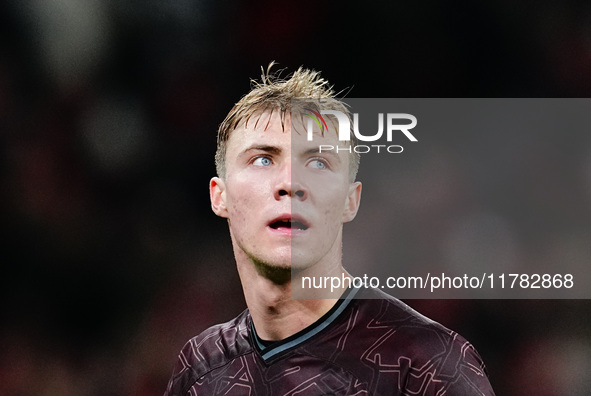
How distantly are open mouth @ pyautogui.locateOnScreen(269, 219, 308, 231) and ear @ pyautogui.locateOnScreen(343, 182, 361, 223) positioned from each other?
7.1 inches

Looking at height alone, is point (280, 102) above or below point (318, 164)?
above

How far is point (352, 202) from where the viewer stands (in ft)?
6.79

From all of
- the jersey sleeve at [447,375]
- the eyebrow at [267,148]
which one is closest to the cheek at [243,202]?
the eyebrow at [267,148]

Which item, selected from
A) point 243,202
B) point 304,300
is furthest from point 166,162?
point 304,300

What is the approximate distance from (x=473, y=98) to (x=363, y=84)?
0.36 m

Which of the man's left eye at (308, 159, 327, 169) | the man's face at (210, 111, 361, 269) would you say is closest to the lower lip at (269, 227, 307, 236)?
the man's face at (210, 111, 361, 269)

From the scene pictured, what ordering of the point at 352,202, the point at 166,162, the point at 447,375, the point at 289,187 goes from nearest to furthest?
1. the point at 447,375
2. the point at 289,187
3. the point at 352,202
4. the point at 166,162

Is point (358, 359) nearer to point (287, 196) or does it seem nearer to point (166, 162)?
point (287, 196)

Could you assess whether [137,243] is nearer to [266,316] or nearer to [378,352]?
[266,316]

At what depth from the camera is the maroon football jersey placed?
71.4 inches

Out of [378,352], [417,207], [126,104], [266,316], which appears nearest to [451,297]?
[417,207]

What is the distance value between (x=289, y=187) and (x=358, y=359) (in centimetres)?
50

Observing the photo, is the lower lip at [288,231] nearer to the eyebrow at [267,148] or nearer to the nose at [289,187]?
the nose at [289,187]

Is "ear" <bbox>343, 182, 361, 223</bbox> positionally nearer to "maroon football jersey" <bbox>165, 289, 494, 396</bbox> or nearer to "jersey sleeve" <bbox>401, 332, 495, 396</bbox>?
"maroon football jersey" <bbox>165, 289, 494, 396</bbox>
